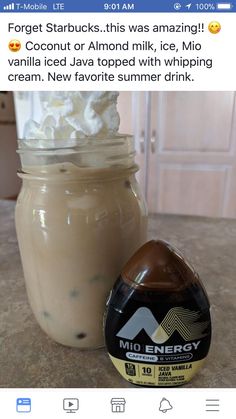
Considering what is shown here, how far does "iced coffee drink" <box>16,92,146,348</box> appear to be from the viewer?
0.82 feet

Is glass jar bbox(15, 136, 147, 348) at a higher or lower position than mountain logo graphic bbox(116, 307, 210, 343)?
higher

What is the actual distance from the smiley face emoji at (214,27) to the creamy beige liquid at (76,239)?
14.7 inches

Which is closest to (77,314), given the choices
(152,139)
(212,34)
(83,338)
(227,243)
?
(83,338)

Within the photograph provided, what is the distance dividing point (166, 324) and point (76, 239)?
0.10 metres

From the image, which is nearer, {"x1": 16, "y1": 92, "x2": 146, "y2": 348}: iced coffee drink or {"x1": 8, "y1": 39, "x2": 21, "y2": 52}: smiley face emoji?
{"x1": 16, "y1": 92, "x2": 146, "y2": 348}: iced coffee drink

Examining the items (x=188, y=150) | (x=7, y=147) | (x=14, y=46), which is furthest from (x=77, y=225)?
(x=7, y=147)

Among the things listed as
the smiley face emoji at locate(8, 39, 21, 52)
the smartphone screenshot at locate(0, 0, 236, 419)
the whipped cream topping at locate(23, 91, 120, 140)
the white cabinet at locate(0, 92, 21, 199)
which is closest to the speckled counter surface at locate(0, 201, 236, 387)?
the smartphone screenshot at locate(0, 0, 236, 419)

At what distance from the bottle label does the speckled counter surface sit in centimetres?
2

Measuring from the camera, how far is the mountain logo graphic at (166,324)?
223mm

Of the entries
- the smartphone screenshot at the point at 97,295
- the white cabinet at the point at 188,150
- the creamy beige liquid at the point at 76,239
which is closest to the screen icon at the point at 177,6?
the smartphone screenshot at the point at 97,295

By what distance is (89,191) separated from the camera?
9.9 inches

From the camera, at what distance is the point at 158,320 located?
0.73 ft
